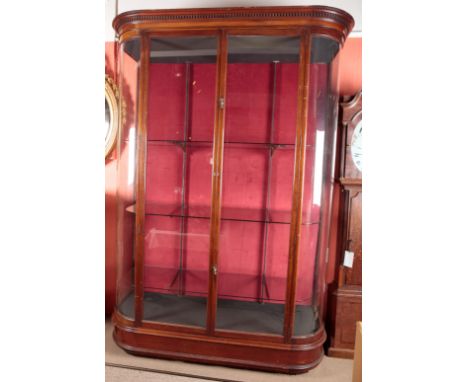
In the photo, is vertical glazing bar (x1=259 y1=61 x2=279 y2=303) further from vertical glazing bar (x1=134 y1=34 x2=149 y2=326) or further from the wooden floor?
vertical glazing bar (x1=134 y1=34 x2=149 y2=326)

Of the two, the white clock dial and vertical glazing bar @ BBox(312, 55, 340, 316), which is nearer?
vertical glazing bar @ BBox(312, 55, 340, 316)

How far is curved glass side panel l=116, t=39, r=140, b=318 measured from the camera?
1.72 meters

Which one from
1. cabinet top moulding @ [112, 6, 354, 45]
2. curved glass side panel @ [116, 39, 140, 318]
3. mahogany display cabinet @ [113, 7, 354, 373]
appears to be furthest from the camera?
curved glass side panel @ [116, 39, 140, 318]

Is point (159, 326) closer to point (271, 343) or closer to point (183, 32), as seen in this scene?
point (271, 343)

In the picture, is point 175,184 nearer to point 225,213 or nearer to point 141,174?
point 141,174

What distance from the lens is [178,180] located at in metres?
1.81

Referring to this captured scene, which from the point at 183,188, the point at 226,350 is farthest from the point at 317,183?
the point at 226,350

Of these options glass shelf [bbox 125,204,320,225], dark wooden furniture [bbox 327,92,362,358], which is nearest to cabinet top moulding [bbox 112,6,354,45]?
dark wooden furniture [bbox 327,92,362,358]

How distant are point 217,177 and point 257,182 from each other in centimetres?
24

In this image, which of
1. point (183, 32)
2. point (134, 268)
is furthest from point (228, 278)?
point (183, 32)

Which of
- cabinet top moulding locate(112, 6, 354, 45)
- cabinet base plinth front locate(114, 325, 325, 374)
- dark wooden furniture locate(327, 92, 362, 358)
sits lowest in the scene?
cabinet base plinth front locate(114, 325, 325, 374)

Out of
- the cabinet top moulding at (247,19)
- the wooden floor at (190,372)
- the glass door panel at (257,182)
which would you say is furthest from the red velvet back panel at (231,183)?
the wooden floor at (190,372)

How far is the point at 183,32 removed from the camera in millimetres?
1605
